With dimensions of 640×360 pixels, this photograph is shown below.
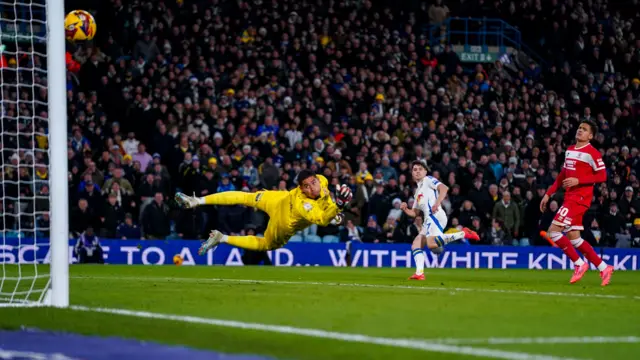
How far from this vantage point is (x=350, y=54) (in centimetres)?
2927

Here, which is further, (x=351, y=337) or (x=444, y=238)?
(x=444, y=238)

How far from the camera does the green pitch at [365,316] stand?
22.9 ft

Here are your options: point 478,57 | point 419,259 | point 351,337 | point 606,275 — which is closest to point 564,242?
point 606,275

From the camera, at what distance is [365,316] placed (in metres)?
8.91

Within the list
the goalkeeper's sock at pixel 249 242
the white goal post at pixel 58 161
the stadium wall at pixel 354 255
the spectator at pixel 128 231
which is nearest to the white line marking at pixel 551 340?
the white goal post at pixel 58 161

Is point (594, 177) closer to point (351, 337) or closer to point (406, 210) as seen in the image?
point (406, 210)

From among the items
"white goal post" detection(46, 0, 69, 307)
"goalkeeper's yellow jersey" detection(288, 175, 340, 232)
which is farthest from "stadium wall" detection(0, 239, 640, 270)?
"white goal post" detection(46, 0, 69, 307)

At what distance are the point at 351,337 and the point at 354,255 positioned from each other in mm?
15971

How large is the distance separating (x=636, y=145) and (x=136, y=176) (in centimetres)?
1376

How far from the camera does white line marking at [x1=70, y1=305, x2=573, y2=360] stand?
6.57 m

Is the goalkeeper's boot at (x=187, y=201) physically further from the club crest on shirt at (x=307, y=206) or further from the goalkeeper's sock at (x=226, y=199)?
the club crest on shirt at (x=307, y=206)

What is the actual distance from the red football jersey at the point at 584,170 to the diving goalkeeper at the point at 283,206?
3149 millimetres

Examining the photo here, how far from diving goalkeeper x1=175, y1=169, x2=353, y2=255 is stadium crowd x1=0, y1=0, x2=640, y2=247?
21.4ft

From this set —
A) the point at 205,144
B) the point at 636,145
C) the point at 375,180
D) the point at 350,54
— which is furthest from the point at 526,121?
the point at 205,144
